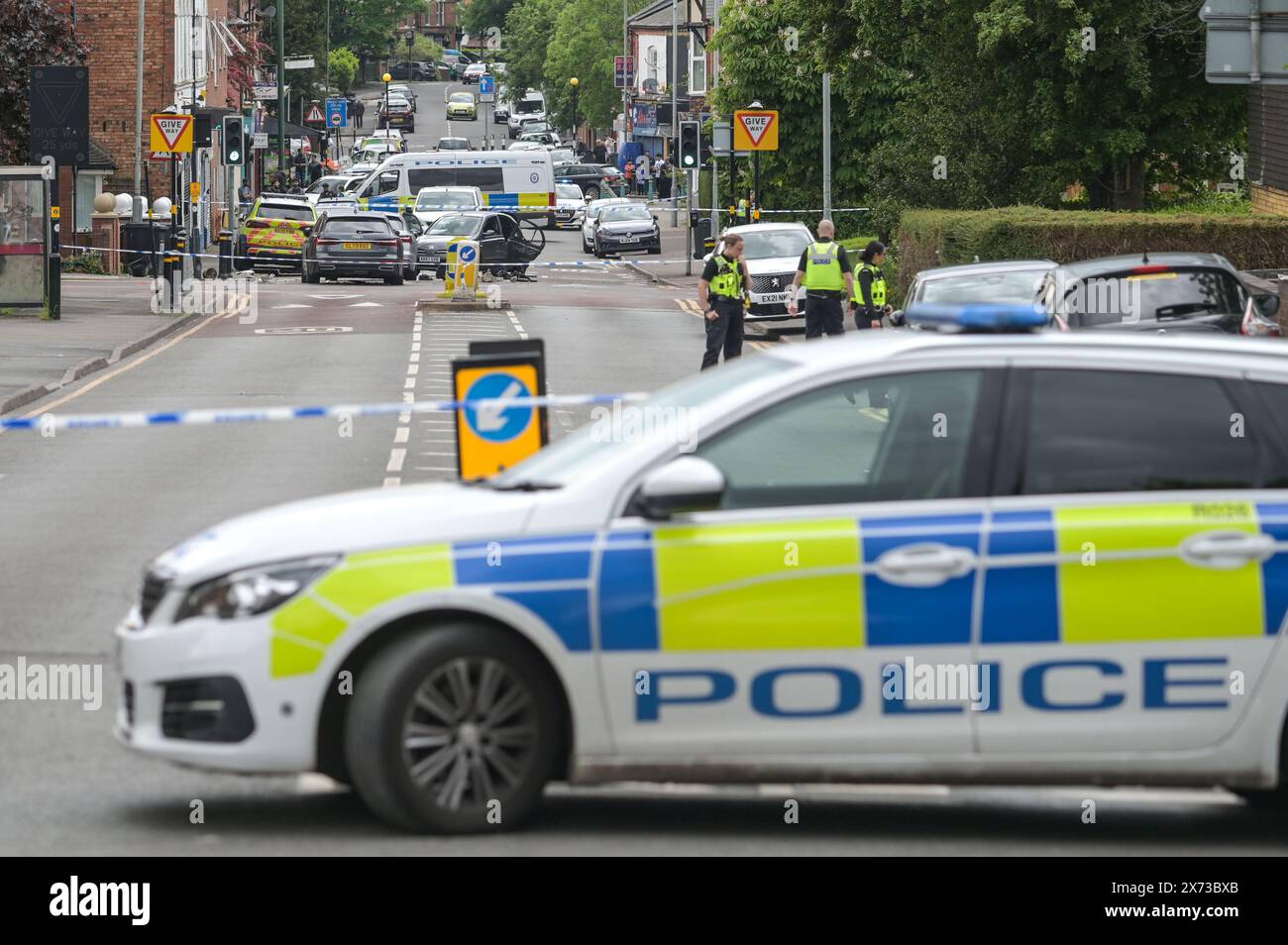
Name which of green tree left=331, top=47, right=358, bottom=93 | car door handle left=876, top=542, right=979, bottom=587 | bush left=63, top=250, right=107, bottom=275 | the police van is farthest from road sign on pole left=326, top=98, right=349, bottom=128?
car door handle left=876, top=542, right=979, bottom=587

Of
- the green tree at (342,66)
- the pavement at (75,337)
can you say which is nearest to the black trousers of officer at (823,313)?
the pavement at (75,337)

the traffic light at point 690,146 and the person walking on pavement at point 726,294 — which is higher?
the traffic light at point 690,146

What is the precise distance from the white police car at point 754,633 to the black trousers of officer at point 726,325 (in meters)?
16.5

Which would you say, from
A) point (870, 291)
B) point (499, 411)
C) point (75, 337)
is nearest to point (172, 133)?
point (75, 337)

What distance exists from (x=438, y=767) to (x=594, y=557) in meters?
0.79

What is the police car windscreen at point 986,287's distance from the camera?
20141mm

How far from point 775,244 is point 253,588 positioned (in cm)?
2988

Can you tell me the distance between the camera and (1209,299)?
18.2 metres

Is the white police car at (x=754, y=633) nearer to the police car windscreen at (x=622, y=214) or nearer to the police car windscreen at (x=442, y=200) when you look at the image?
the police car windscreen at (x=442, y=200)

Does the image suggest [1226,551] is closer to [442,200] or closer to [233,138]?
[233,138]

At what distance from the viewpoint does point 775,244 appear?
119 feet

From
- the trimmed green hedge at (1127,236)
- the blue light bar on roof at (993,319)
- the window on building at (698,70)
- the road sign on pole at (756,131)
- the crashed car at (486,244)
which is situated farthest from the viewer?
the window on building at (698,70)

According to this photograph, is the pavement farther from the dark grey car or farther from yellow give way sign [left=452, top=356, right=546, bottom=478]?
yellow give way sign [left=452, top=356, right=546, bottom=478]

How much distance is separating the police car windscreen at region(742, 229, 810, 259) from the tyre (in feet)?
95.5
